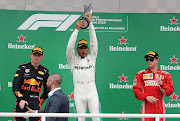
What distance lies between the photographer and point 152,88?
434cm

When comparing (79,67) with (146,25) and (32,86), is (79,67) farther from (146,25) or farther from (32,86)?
(146,25)

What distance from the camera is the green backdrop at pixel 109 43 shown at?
559 cm

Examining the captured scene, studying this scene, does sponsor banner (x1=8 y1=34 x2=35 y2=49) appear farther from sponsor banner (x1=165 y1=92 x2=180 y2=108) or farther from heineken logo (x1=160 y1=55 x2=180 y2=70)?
sponsor banner (x1=165 y1=92 x2=180 y2=108)

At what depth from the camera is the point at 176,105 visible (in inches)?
219

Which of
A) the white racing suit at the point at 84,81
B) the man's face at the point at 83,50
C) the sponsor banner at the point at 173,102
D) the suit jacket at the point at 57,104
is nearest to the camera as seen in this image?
the suit jacket at the point at 57,104

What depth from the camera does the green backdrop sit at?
18.3ft

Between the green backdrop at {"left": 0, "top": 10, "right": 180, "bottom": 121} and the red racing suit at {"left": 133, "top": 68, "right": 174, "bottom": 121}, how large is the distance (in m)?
1.20

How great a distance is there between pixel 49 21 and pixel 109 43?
1026mm

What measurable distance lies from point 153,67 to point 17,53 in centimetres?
229

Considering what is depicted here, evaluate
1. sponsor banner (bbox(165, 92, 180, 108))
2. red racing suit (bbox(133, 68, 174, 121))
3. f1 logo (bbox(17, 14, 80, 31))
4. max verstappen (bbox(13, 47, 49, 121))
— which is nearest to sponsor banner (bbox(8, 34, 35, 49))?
f1 logo (bbox(17, 14, 80, 31))

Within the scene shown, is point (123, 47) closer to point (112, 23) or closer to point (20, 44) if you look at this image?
point (112, 23)

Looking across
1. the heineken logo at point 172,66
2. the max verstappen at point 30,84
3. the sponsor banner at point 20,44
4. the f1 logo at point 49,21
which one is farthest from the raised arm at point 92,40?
the heineken logo at point 172,66

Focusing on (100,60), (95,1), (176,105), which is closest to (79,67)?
(100,60)

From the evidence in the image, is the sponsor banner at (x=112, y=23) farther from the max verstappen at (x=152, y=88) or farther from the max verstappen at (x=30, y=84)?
the max verstappen at (x=30, y=84)
